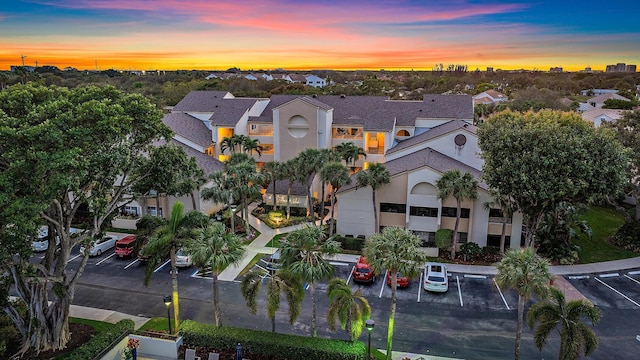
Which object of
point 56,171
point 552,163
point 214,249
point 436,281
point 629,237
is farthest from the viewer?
point 629,237

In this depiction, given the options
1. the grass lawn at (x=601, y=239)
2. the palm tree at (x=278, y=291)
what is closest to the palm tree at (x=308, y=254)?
the palm tree at (x=278, y=291)

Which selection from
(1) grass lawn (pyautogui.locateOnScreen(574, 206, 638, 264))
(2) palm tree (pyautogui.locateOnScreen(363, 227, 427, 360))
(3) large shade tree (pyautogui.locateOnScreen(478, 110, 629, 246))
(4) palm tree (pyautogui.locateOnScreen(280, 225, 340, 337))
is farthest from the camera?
(1) grass lawn (pyautogui.locateOnScreen(574, 206, 638, 264))

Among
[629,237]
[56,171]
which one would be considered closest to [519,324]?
[56,171]

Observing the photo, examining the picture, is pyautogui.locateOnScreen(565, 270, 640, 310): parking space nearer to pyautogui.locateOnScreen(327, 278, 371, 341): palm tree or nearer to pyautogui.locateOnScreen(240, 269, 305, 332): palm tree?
pyautogui.locateOnScreen(327, 278, 371, 341): palm tree

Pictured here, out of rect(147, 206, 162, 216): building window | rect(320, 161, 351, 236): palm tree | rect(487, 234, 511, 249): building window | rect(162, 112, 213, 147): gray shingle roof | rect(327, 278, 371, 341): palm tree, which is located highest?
rect(162, 112, 213, 147): gray shingle roof

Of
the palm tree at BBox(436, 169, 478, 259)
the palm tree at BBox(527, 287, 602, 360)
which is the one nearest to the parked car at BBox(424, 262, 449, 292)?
the palm tree at BBox(436, 169, 478, 259)

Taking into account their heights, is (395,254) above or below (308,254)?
above

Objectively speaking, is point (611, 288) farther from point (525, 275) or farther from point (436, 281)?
point (525, 275)
